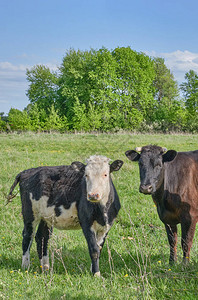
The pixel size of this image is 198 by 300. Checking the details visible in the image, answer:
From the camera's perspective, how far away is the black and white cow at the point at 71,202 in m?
5.03

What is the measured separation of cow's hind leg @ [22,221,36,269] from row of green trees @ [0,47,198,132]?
136 feet

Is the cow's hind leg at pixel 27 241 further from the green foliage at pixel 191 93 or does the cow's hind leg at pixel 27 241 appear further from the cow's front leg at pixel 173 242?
the green foliage at pixel 191 93

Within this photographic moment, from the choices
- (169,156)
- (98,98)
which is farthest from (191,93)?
(169,156)

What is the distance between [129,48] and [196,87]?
47.9 feet

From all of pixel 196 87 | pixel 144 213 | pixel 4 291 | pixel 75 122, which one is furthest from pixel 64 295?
pixel 196 87

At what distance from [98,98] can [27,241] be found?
43832 millimetres

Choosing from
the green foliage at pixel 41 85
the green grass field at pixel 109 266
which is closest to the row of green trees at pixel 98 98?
the green foliage at pixel 41 85

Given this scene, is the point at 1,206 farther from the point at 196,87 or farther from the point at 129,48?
the point at 196,87

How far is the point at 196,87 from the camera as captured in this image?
5747cm

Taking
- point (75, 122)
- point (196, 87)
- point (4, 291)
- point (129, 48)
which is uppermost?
point (129, 48)

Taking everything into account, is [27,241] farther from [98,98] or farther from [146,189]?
[98,98]

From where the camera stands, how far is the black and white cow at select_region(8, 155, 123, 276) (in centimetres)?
503

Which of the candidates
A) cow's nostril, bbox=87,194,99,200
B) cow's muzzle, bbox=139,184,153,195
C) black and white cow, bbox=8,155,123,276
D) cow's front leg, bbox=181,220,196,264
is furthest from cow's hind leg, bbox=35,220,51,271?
cow's front leg, bbox=181,220,196,264

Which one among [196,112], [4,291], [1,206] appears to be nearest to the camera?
[4,291]
